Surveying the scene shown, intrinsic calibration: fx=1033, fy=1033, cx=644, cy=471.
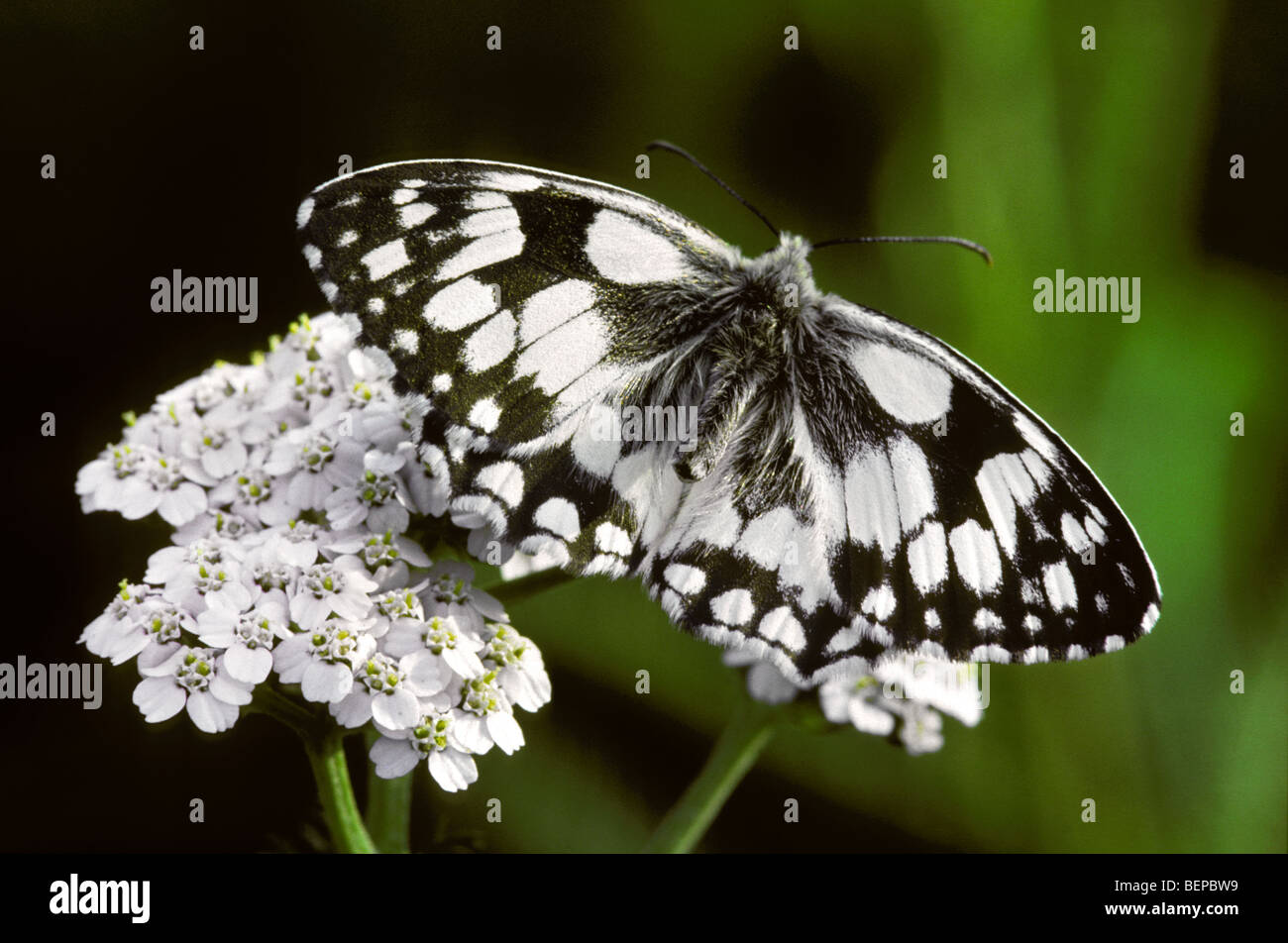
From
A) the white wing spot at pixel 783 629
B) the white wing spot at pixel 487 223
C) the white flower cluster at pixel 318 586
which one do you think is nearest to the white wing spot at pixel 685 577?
the white wing spot at pixel 783 629

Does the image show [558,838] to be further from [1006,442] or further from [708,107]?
[708,107]

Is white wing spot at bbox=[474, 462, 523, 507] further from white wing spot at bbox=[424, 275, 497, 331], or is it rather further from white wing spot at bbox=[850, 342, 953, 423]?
white wing spot at bbox=[850, 342, 953, 423]

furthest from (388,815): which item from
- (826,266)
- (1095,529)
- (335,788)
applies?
(826,266)

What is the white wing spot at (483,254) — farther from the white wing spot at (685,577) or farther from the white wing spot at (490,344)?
the white wing spot at (685,577)

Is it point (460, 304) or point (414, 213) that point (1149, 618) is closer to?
point (460, 304)

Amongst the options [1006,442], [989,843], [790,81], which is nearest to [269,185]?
[790,81]
